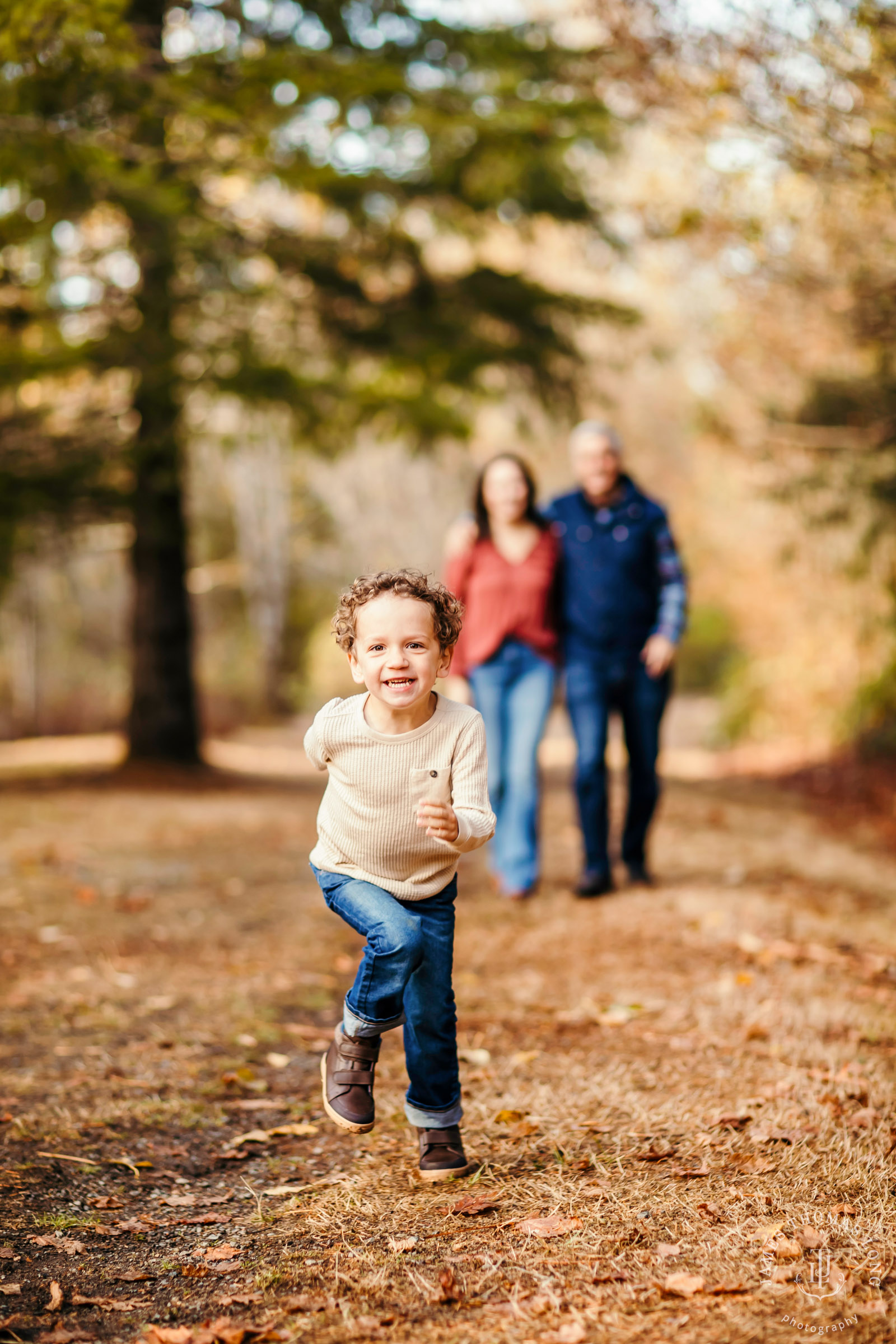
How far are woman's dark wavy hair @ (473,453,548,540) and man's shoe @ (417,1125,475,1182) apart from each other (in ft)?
11.0

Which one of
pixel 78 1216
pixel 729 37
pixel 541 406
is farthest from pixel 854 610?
pixel 78 1216

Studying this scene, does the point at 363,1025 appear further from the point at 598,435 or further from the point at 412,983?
the point at 598,435

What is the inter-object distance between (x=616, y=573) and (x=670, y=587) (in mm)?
282

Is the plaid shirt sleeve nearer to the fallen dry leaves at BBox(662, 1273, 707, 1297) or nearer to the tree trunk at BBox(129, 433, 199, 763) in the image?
the fallen dry leaves at BBox(662, 1273, 707, 1297)

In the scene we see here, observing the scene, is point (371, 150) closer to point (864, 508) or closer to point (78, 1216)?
point (864, 508)

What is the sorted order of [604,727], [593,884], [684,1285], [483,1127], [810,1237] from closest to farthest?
[684,1285] → [810,1237] → [483,1127] → [604,727] → [593,884]

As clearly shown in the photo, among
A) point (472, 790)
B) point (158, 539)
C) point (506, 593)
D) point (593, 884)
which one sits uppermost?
point (158, 539)

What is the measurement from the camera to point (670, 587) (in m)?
5.78

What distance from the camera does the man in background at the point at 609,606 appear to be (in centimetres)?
573

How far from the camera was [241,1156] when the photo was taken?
10.7 feet

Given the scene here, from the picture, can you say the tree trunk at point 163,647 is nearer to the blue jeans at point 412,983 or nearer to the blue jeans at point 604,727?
the blue jeans at point 604,727

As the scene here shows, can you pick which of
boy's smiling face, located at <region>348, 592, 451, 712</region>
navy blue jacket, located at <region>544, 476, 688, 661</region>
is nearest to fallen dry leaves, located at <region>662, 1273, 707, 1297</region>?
boy's smiling face, located at <region>348, 592, 451, 712</region>

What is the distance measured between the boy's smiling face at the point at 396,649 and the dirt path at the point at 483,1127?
1.23 meters

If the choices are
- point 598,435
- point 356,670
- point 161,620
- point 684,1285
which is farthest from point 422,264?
point 684,1285
